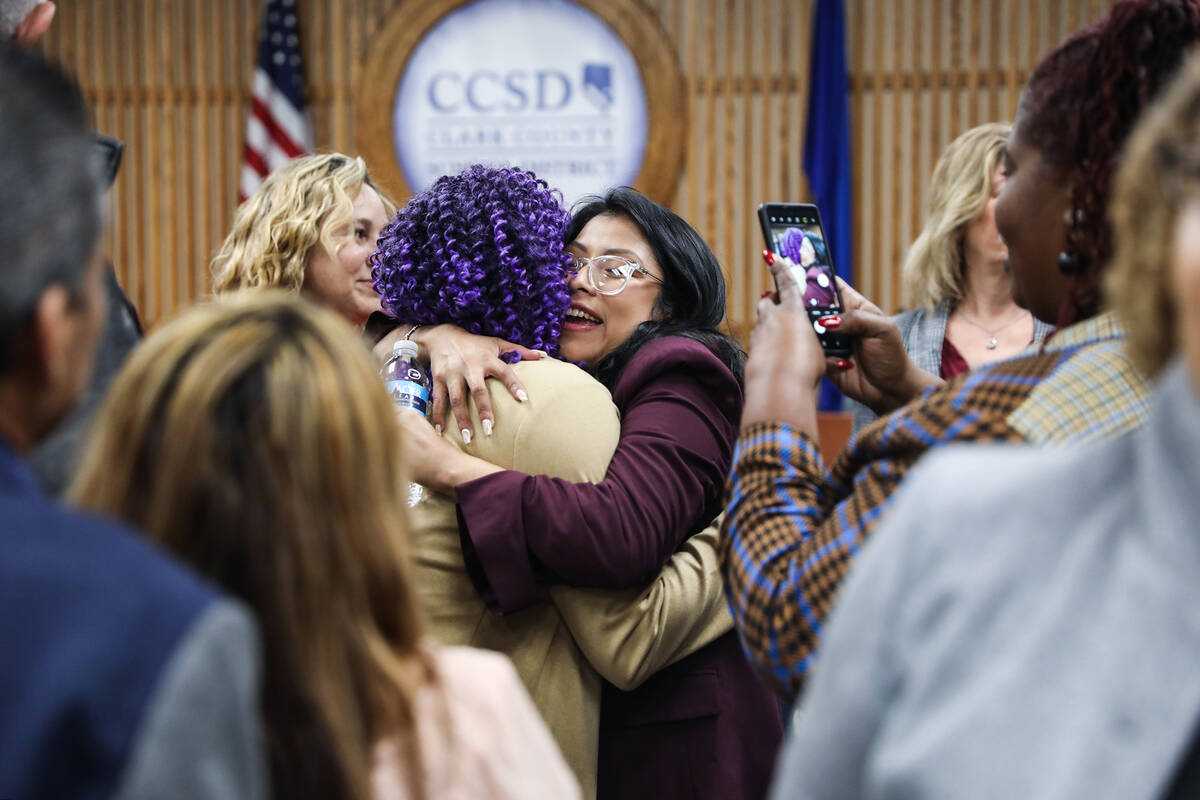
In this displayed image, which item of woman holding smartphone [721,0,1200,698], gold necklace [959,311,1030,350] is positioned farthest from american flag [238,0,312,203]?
woman holding smartphone [721,0,1200,698]

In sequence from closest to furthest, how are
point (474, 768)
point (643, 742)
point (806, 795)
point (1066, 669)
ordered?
point (1066, 669) < point (806, 795) < point (474, 768) < point (643, 742)

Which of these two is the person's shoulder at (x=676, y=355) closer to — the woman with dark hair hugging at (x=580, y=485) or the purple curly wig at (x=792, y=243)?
the woman with dark hair hugging at (x=580, y=485)

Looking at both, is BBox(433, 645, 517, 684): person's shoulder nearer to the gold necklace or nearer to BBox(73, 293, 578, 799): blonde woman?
BBox(73, 293, 578, 799): blonde woman

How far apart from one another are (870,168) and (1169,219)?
540 cm

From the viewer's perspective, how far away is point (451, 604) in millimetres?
1942

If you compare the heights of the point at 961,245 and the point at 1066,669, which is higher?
the point at 961,245

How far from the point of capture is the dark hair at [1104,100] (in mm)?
1305

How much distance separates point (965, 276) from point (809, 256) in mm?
1643

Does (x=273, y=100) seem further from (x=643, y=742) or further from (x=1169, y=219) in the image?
(x=1169, y=219)

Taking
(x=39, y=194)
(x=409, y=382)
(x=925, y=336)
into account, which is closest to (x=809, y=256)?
(x=409, y=382)

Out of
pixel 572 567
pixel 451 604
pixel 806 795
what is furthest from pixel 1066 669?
pixel 451 604

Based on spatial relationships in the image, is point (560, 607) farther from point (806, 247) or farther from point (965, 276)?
point (965, 276)

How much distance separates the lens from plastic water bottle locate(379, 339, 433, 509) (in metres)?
1.99

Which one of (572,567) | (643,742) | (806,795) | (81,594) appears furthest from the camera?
(643,742)
